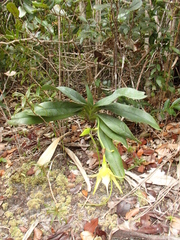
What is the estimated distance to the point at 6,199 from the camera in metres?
1.08

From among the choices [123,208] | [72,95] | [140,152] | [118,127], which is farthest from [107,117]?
[123,208]

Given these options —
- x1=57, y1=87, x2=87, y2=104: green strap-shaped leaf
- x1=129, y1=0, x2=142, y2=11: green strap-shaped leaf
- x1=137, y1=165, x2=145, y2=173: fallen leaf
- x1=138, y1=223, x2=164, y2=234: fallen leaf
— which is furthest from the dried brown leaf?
x1=129, y1=0, x2=142, y2=11: green strap-shaped leaf

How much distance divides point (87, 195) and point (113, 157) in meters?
0.25

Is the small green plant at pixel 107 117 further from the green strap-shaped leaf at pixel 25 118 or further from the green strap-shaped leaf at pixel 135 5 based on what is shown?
the green strap-shaped leaf at pixel 135 5

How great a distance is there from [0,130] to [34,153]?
1.45ft

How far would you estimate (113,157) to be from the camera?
986 millimetres

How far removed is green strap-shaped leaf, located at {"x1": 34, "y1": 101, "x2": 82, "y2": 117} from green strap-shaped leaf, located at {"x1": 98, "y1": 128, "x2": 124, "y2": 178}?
8.0 inches

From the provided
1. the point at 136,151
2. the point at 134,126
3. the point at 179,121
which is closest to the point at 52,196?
the point at 136,151

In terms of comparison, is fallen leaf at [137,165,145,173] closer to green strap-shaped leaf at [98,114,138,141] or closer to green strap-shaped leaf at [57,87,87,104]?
green strap-shaped leaf at [98,114,138,141]

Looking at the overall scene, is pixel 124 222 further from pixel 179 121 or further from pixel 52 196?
pixel 179 121

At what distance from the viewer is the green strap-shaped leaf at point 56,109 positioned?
3.39 ft

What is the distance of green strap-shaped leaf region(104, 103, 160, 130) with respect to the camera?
3.27ft

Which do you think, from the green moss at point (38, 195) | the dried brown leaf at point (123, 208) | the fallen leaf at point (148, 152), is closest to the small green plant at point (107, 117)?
the dried brown leaf at point (123, 208)

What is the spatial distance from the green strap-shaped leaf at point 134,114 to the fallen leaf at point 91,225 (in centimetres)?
50
